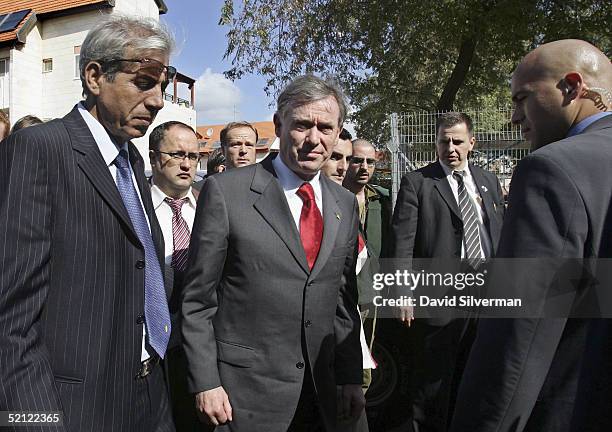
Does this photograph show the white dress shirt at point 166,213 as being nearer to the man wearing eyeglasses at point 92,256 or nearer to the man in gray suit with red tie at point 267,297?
the man in gray suit with red tie at point 267,297

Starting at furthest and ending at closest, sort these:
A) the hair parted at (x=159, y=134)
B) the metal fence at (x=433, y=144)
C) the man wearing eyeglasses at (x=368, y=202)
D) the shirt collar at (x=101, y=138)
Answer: the metal fence at (x=433, y=144), the man wearing eyeglasses at (x=368, y=202), the hair parted at (x=159, y=134), the shirt collar at (x=101, y=138)

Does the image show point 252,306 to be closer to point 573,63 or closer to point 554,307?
point 554,307

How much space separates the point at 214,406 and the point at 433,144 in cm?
680

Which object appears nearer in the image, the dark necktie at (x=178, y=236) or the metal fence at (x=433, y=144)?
the dark necktie at (x=178, y=236)

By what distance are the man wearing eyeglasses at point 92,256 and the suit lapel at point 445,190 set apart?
8.78ft

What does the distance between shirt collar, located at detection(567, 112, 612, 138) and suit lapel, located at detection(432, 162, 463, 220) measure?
2492 mm

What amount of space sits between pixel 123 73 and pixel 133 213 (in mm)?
485

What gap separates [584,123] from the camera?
1659mm

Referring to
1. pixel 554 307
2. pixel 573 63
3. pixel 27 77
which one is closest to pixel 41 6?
pixel 27 77

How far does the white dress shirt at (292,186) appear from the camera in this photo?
254cm

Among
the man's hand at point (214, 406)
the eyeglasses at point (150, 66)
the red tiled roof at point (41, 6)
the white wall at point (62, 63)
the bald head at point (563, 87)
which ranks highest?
the red tiled roof at point (41, 6)

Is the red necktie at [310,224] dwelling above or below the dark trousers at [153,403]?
above

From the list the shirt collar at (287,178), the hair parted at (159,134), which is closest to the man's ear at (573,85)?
the shirt collar at (287,178)

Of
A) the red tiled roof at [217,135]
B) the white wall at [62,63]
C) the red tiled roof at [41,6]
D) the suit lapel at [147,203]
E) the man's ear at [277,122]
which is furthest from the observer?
the red tiled roof at [217,135]
